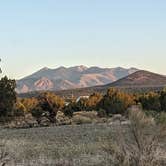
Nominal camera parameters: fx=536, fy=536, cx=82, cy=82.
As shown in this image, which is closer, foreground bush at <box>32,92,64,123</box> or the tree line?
foreground bush at <box>32,92,64,123</box>

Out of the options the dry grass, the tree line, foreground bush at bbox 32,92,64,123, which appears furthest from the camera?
the tree line

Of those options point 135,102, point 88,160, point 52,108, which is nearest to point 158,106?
point 135,102

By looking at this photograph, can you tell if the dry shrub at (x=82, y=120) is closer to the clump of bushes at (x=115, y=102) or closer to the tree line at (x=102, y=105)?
the tree line at (x=102, y=105)

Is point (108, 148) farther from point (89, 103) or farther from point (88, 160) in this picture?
point (89, 103)

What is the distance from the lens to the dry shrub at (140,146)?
1966 centimetres

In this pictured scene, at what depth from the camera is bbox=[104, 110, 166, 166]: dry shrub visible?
64.5 feet

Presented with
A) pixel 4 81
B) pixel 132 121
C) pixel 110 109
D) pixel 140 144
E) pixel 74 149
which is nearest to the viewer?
pixel 140 144

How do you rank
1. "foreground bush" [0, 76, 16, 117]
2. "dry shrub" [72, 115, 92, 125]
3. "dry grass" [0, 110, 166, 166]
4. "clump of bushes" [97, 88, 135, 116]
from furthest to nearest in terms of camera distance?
"clump of bushes" [97, 88, 135, 116], "dry shrub" [72, 115, 92, 125], "foreground bush" [0, 76, 16, 117], "dry grass" [0, 110, 166, 166]

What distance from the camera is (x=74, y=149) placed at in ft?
99.2

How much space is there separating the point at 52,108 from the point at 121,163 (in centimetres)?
5723

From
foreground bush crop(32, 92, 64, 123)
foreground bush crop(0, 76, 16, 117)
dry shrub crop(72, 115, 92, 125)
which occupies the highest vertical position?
foreground bush crop(0, 76, 16, 117)

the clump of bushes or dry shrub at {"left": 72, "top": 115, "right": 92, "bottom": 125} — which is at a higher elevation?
the clump of bushes

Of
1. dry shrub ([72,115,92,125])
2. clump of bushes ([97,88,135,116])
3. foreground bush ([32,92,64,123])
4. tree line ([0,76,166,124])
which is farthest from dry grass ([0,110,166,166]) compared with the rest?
clump of bushes ([97,88,135,116])

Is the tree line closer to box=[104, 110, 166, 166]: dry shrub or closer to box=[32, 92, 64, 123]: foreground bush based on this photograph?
box=[32, 92, 64, 123]: foreground bush
